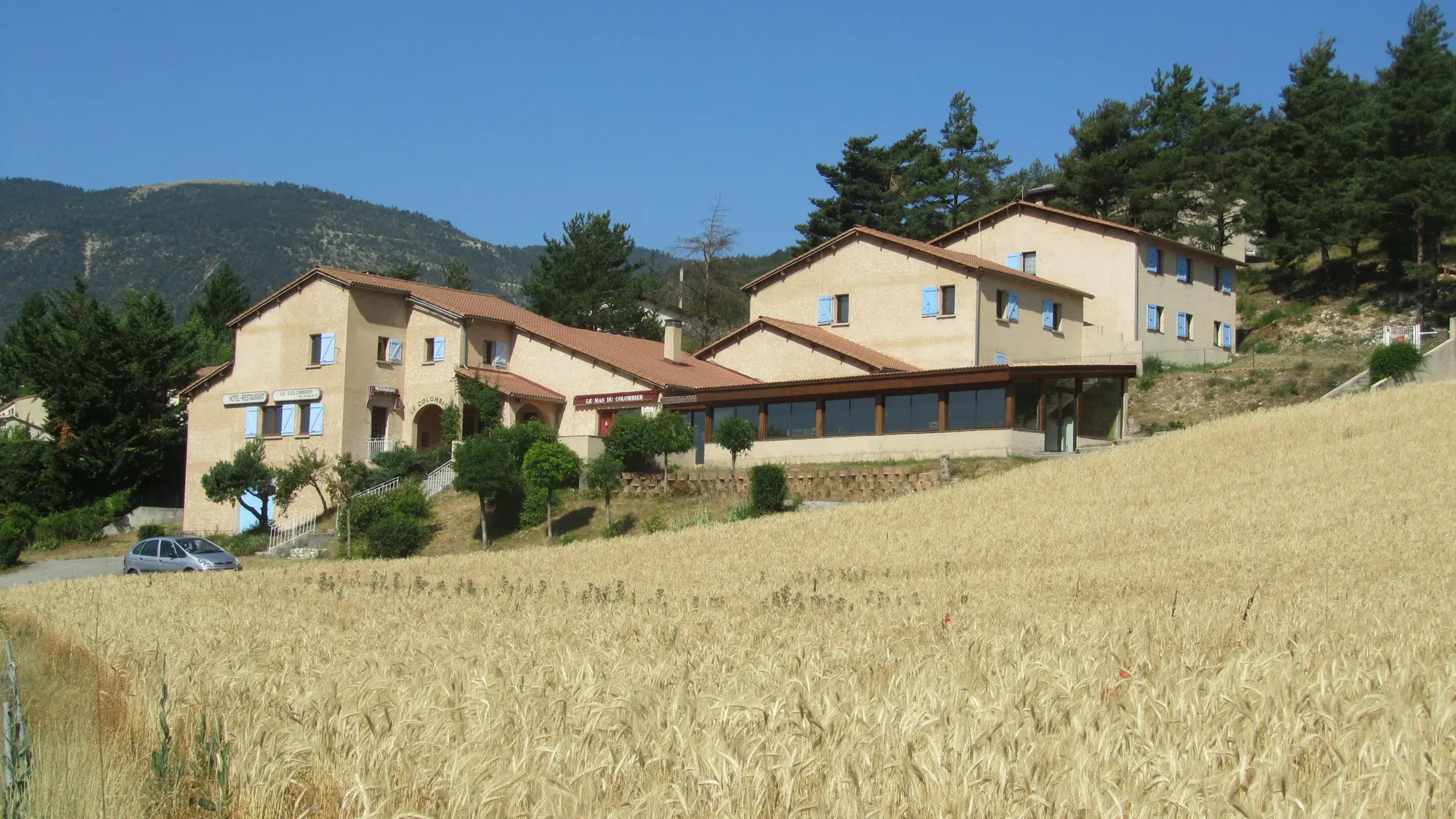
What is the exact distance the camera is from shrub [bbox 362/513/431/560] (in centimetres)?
3666

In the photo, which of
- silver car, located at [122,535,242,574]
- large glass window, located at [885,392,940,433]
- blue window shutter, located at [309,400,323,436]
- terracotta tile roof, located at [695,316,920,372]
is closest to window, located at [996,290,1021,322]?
terracotta tile roof, located at [695,316,920,372]

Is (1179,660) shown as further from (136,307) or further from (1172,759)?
(136,307)

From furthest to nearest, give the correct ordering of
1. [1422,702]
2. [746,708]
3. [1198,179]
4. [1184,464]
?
[1198,179]
[1184,464]
[1422,702]
[746,708]

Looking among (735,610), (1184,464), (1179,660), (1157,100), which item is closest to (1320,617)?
Result: (1179,660)

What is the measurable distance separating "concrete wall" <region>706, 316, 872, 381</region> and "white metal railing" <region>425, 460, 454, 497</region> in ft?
41.1

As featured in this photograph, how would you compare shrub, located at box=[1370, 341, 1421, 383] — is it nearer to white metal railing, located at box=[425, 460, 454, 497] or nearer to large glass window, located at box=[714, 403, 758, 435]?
large glass window, located at box=[714, 403, 758, 435]

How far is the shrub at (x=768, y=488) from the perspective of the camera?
3384 centimetres

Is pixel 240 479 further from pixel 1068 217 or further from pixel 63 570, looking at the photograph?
pixel 1068 217

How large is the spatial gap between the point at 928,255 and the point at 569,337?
15283 millimetres

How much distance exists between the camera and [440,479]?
45250 mm

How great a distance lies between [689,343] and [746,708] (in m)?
63.5

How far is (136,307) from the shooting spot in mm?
60469

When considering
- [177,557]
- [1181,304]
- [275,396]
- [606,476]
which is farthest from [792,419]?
[275,396]

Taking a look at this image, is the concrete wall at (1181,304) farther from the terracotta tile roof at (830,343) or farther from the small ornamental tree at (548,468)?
the small ornamental tree at (548,468)
